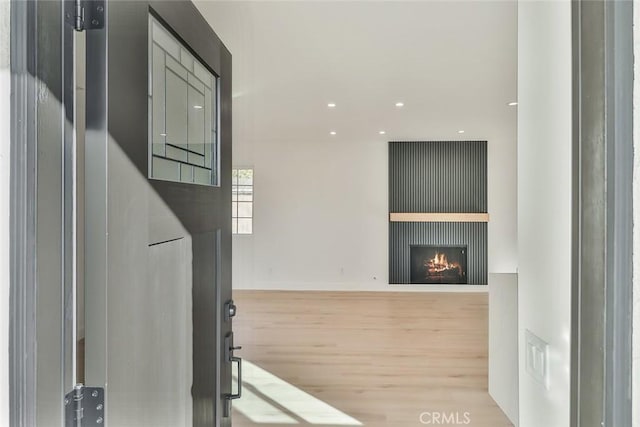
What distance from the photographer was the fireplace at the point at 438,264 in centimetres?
754

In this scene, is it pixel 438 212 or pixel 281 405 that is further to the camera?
pixel 438 212

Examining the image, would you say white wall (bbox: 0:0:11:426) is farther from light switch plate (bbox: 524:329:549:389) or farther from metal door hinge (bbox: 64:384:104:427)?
light switch plate (bbox: 524:329:549:389)

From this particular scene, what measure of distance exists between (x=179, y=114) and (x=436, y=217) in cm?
680

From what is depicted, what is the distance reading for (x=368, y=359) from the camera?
4.10 m

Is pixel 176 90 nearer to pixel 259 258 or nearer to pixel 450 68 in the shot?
pixel 450 68

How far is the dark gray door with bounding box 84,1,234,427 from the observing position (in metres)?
0.82

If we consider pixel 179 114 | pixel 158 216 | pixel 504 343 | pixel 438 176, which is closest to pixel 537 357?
pixel 158 216

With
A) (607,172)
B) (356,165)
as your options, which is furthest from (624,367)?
(356,165)

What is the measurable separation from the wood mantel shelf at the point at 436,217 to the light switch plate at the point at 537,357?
6.55 metres

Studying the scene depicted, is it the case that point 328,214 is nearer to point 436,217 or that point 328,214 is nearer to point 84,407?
point 436,217

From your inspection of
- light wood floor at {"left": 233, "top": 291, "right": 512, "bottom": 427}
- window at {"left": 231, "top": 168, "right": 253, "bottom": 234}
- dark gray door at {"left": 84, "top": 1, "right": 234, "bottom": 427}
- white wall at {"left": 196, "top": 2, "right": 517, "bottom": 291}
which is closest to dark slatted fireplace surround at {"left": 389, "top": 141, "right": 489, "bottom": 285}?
white wall at {"left": 196, "top": 2, "right": 517, "bottom": 291}

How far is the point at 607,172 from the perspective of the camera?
26.6 inches

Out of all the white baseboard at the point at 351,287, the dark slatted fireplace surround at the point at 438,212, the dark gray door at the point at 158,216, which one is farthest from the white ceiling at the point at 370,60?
the white baseboard at the point at 351,287

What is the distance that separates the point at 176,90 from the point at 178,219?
357mm
